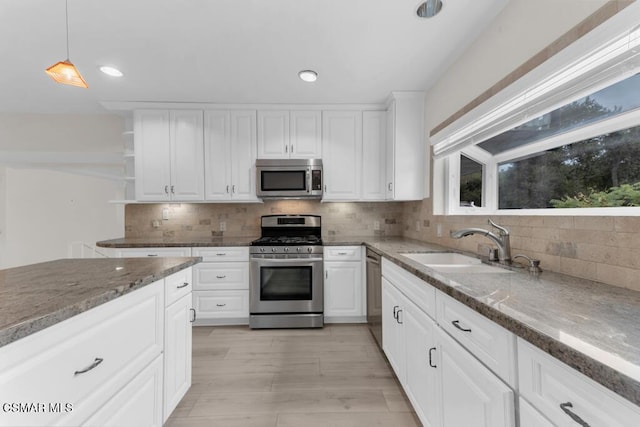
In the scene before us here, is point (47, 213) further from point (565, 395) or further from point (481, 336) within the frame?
point (565, 395)

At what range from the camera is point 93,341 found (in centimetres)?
92

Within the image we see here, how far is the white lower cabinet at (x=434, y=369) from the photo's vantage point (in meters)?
0.86

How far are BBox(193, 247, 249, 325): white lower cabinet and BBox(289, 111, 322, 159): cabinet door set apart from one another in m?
1.31

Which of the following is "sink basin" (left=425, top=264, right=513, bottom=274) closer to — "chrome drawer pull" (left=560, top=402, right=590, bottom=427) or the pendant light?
"chrome drawer pull" (left=560, top=402, right=590, bottom=427)

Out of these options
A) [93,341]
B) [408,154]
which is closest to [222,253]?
[93,341]

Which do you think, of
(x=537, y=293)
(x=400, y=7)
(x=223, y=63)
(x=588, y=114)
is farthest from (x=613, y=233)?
(x=223, y=63)

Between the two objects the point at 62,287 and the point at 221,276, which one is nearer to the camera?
the point at 62,287

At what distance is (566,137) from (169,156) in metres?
3.42

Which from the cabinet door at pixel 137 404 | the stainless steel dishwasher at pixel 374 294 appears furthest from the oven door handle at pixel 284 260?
the cabinet door at pixel 137 404

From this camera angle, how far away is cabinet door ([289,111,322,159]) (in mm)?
3131

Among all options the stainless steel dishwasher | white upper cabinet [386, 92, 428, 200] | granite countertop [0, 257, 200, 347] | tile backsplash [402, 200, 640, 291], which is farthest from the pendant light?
white upper cabinet [386, 92, 428, 200]

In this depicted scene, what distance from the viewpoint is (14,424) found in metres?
0.67

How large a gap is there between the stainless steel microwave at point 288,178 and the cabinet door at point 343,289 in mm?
851

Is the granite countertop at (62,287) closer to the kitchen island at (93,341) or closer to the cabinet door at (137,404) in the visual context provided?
the kitchen island at (93,341)
